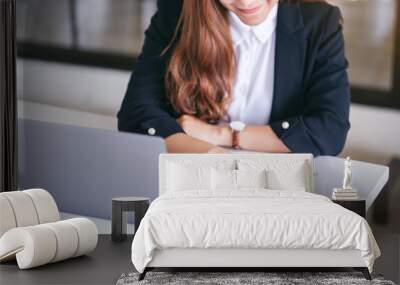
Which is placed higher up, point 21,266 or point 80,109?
point 80,109

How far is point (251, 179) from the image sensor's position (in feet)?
22.4

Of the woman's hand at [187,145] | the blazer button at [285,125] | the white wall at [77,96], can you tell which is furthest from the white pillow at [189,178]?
the white wall at [77,96]

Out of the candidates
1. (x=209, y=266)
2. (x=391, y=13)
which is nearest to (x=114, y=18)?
(x=391, y=13)

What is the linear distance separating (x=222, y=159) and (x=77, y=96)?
169 cm

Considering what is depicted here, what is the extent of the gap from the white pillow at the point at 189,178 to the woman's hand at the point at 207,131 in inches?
22.3

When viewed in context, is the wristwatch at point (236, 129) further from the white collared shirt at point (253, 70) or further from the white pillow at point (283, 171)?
the white pillow at point (283, 171)

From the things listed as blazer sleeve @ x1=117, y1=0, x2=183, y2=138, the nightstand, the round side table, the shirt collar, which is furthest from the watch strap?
the nightstand

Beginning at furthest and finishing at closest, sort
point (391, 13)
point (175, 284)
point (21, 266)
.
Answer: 1. point (391, 13)
2. point (21, 266)
3. point (175, 284)

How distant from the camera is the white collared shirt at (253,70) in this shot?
7469mm

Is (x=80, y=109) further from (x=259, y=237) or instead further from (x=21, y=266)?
(x=259, y=237)

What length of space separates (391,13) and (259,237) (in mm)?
3199

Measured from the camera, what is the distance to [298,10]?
746cm

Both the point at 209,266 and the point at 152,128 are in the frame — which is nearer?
the point at 209,266

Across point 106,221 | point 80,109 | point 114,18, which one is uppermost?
point 114,18
